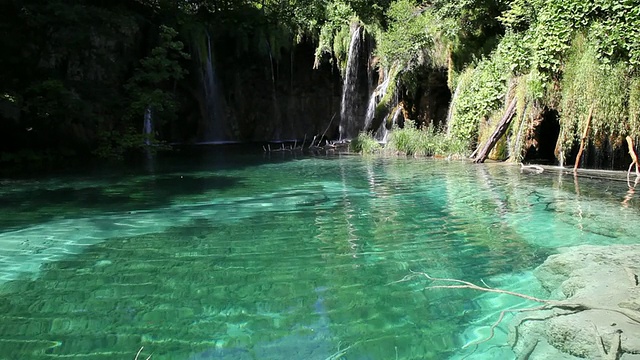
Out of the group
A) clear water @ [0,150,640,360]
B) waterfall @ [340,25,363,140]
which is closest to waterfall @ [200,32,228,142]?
waterfall @ [340,25,363,140]

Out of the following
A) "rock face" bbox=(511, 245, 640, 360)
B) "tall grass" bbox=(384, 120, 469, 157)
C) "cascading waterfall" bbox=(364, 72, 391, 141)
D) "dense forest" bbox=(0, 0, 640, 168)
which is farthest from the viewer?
"cascading waterfall" bbox=(364, 72, 391, 141)

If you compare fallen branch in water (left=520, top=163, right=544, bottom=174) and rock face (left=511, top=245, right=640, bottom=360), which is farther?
fallen branch in water (left=520, top=163, right=544, bottom=174)

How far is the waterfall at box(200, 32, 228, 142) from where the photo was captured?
26.4m

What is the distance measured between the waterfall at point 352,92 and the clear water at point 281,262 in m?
14.7

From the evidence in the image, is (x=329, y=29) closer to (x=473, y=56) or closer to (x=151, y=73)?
(x=151, y=73)

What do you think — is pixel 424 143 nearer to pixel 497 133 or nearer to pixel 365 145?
pixel 365 145

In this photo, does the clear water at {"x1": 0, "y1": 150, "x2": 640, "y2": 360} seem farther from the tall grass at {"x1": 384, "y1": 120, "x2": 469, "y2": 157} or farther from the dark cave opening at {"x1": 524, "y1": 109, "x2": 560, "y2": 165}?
the tall grass at {"x1": 384, "y1": 120, "x2": 469, "y2": 157}

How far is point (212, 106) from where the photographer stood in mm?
27234

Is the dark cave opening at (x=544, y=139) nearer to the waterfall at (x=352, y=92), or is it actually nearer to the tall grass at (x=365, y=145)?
the tall grass at (x=365, y=145)

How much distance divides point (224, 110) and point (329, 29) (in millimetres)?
7880

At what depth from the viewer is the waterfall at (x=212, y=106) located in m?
26.4

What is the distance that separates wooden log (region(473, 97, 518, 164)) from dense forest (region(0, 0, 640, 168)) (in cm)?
32

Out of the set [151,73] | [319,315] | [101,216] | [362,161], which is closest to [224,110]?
[151,73]

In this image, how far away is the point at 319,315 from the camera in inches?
134
